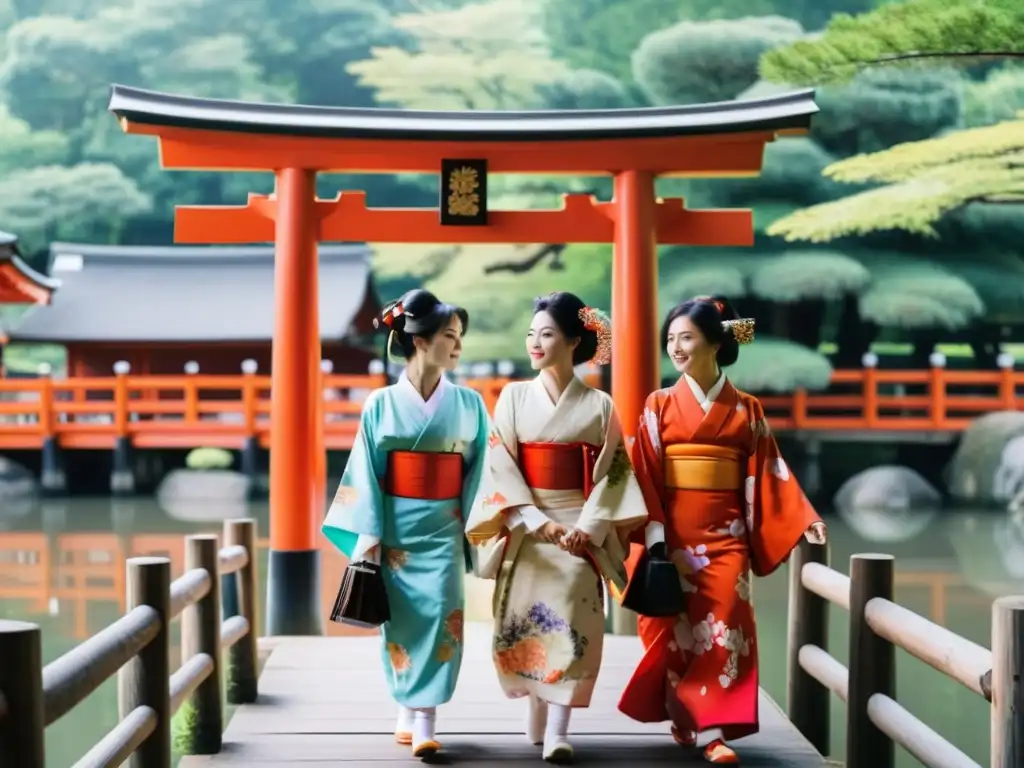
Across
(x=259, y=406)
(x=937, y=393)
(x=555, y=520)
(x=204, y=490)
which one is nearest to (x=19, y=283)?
(x=259, y=406)

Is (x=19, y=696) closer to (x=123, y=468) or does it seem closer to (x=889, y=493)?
(x=889, y=493)

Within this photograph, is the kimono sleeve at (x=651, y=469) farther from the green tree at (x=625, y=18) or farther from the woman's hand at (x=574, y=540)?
the green tree at (x=625, y=18)

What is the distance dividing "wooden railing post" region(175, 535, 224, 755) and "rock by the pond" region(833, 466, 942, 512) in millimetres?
10238

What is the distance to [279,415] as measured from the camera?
526cm

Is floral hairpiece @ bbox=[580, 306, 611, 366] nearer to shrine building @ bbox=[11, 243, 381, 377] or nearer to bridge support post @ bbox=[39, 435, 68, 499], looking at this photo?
shrine building @ bbox=[11, 243, 381, 377]

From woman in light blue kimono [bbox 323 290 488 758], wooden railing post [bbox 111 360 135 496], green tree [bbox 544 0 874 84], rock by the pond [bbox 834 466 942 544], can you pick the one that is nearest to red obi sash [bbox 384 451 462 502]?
woman in light blue kimono [bbox 323 290 488 758]

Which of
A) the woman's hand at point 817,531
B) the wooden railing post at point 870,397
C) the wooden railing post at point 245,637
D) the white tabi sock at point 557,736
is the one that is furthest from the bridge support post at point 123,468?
the woman's hand at point 817,531

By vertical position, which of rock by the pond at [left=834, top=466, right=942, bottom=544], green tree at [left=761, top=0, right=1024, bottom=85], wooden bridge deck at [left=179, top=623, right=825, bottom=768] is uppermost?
green tree at [left=761, top=0, right=1024, bottom=85]

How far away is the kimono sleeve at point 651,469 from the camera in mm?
3096

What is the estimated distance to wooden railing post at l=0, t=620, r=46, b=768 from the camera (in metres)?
1.76

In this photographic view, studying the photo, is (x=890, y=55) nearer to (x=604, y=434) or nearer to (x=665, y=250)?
(x=665, y=250)

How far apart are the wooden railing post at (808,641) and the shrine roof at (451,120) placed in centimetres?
260

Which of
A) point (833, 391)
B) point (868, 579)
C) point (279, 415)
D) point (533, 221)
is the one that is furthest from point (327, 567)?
point (833, 391)

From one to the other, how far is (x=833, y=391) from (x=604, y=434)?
40.9 ft
